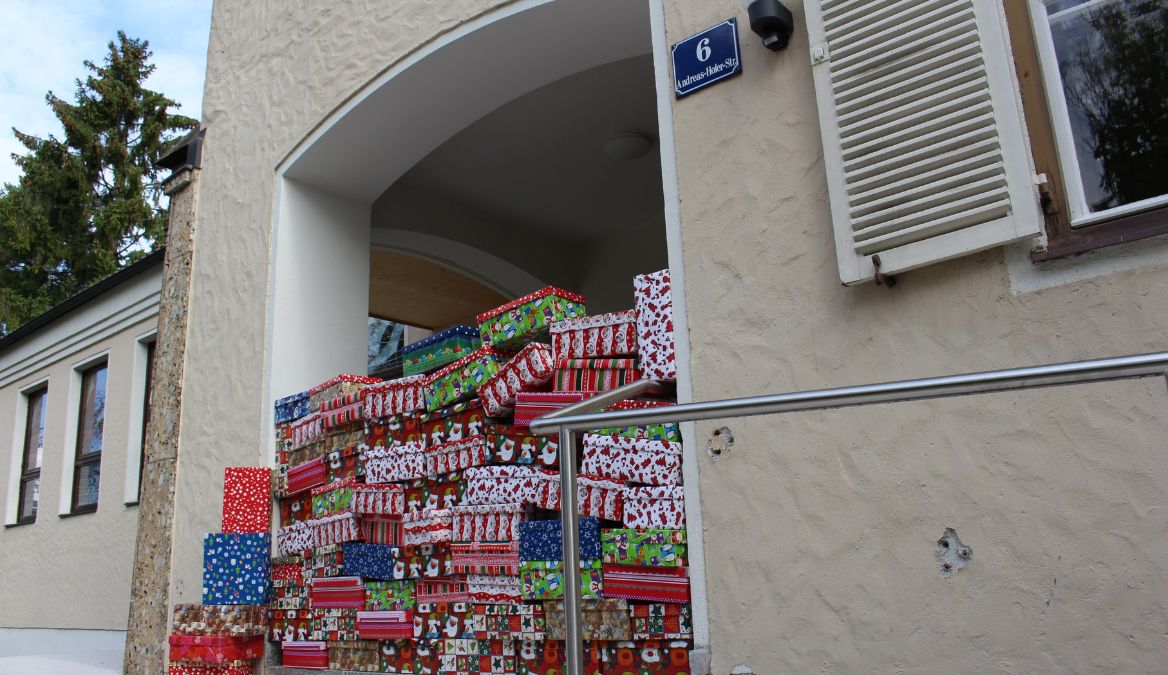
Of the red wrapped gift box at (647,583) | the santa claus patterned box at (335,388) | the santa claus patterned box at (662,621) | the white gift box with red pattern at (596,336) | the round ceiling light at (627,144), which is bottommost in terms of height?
the santa claus patterned box at (662,621)

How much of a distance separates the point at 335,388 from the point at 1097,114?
386 centimetres

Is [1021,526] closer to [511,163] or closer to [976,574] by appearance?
[976,574]

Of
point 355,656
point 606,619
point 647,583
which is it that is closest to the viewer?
point 647,583

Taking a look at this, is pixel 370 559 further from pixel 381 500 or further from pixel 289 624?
pixel 289 624

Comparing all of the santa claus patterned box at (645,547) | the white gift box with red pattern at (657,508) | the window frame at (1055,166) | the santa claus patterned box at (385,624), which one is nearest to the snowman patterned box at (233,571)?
the santa claus patterned box at (385,624)

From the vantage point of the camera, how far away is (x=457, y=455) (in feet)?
14.0

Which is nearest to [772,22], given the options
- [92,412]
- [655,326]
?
[655,326]

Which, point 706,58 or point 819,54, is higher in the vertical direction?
point 706,58

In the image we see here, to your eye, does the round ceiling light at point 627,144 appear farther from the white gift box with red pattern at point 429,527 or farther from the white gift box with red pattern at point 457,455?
the white gift box with red pattern at point 429,527

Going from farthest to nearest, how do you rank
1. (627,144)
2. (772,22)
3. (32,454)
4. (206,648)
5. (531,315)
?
(32,454), (627,144), (206,648), (531,315), (772,22)

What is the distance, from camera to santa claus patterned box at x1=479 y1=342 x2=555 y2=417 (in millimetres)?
3957

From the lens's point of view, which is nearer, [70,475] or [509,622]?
[509,622]

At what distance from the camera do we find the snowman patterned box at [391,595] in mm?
4355

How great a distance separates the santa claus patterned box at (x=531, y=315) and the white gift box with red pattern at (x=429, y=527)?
0.81 metres
